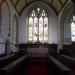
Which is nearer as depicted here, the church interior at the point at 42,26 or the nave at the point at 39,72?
the nave at the point at 39,72

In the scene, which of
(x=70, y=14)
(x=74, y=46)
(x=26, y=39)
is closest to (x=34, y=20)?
(x=26, y=39)

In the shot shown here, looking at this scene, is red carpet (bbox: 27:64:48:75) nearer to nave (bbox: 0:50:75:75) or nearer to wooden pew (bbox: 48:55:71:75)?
nave (bbox: 0:50:75:75)

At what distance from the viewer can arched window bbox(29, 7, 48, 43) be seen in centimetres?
1517

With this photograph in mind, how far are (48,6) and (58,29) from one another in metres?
2.13

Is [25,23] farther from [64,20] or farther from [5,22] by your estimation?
[5,22]

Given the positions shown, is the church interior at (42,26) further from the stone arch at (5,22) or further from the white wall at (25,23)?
the stone arch at (5,22)

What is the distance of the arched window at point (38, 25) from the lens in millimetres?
15172

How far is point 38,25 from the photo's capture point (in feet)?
50.6

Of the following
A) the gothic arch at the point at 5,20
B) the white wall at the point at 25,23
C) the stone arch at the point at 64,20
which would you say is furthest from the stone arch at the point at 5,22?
the stone arch at the point at 64,20

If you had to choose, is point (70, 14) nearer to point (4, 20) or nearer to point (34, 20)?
point (34, 20)

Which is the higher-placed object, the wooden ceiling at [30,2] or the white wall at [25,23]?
the wooden ceiling at [30,2]

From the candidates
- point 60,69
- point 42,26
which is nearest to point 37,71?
point 60,69

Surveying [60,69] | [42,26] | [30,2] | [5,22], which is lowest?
[60,69]

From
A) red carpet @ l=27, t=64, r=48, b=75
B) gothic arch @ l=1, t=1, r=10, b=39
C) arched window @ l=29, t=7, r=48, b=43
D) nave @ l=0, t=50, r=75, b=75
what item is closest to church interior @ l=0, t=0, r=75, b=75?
arched window @ l=29, t=7, r=48, b=43
